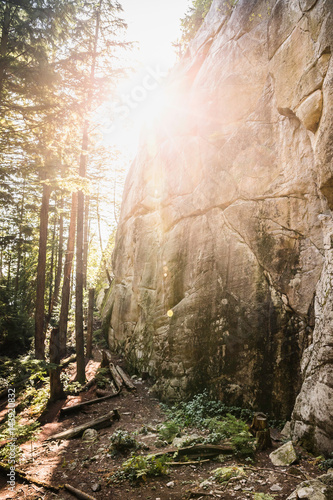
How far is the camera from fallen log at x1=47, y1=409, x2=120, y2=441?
719 centimetres

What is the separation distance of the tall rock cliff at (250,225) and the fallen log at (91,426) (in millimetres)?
2092

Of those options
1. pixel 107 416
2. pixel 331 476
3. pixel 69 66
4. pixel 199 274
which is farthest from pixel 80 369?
pixel 69 66

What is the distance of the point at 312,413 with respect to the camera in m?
5.34

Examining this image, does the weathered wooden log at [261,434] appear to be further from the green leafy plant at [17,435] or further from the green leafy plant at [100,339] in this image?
the green leafy plant at [100,339]

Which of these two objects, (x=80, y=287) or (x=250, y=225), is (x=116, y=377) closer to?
(x=80, y=287)

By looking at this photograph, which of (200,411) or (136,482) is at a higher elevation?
(136,482)

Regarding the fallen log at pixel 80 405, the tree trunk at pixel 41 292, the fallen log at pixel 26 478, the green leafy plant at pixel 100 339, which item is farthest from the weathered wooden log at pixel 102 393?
the green leafy plant at pixel 100 339

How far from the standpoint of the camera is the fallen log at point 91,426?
7.19m

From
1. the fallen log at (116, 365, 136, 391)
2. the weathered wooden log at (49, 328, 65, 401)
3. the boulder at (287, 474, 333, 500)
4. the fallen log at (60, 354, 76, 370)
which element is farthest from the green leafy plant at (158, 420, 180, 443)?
the fallen log at (60, 354, 76, 370)

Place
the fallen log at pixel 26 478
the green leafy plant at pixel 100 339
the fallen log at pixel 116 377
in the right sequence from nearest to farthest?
the fallen log at pixel 26 478, the fallen log at pixel 116 377, the green leafy plant at pixel 100 339

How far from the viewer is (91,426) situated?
7.56m

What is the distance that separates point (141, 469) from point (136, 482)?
0.20 metres

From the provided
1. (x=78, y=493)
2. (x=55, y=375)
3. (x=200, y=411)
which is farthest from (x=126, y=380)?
(x=78, y=493)

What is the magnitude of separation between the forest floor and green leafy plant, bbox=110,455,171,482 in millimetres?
91
